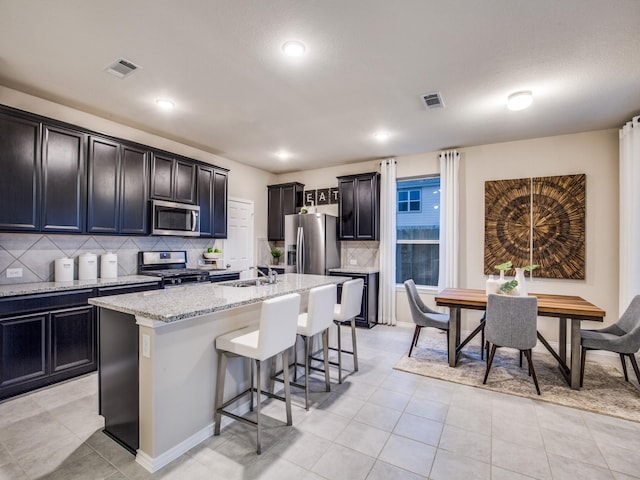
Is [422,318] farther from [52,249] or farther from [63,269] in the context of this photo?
[52,249]

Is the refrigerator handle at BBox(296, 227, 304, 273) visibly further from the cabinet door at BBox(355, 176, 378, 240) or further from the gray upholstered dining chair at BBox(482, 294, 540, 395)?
the gray upholstered dining chair at BBox(482, 294, 540, 395)

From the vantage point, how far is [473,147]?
4777mm

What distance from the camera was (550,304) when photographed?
10.2 ft

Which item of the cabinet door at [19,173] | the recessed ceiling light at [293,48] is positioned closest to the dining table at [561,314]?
the recessed ceiling light at [293,48]

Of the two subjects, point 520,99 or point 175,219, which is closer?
point 520,99

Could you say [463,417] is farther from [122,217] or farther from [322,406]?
[122,217]

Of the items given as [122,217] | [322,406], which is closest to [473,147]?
[322,406]

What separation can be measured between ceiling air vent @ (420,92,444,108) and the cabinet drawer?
394 centimetres

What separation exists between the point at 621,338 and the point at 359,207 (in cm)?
365

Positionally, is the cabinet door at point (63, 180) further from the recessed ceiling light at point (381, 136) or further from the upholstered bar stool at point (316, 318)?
the recessed ceiling light at point (381, 136)

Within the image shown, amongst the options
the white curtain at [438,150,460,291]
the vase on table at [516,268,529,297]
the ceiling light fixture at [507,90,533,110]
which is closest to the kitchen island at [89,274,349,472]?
the vase on table at [516,268,529,297]

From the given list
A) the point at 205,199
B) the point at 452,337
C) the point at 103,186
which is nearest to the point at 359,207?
the point at 205,199

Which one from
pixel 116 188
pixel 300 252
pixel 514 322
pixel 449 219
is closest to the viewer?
pixel 514 322

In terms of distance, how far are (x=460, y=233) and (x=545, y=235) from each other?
1.08 m
